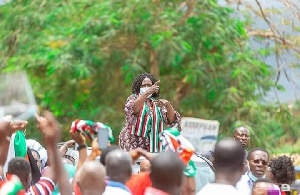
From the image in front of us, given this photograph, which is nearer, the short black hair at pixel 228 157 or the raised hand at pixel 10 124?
the short black hair at pixel 228 157

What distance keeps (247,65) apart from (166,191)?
1201cm

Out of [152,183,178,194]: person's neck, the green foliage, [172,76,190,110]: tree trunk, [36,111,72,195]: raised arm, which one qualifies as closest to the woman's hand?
[36,111,72,195]: raised arm

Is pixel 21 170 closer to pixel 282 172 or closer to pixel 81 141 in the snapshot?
pixel 81 141

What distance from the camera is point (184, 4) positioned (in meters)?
16.7

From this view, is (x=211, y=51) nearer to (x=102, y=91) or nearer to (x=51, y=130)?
(x=102, y=91)

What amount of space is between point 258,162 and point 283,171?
0.49 m

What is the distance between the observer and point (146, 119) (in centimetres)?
861

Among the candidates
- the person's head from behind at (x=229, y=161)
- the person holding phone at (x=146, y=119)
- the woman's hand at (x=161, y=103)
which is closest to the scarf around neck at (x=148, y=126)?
the person holding phone at (x=146, y=119)

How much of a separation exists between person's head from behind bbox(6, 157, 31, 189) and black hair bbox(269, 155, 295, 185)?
2613mm

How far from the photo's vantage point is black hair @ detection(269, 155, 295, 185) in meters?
7.54

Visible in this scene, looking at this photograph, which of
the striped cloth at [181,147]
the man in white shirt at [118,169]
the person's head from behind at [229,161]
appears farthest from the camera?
the striped cloth at [181,147]

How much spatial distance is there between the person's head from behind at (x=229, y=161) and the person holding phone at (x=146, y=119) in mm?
3162

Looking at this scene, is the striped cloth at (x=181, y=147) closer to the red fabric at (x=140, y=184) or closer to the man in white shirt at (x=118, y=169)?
the red fabric at (x=140, y=184)

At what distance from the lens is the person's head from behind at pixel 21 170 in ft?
19.1
